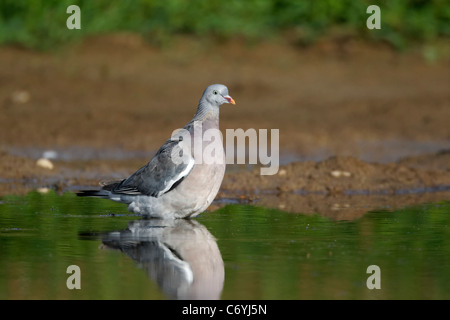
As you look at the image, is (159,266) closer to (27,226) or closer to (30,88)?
(27,226)

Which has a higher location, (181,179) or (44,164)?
(44,164)

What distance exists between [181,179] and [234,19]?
29.3 feet

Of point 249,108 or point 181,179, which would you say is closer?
point 181,179

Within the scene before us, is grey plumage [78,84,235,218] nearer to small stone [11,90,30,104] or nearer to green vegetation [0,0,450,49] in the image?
small stone [11,90,30,104]

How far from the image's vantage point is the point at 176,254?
6.66 meters

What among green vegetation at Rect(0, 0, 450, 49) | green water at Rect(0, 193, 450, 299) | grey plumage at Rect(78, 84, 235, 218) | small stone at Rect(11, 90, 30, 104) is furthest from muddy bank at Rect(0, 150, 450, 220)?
green vegetation at Rect(0, 0, 450, 49)

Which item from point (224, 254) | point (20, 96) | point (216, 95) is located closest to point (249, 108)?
point (20, 96)

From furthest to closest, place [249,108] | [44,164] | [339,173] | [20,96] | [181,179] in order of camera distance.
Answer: [249,108], [20,96], [44,164], [339,173], [181,179]

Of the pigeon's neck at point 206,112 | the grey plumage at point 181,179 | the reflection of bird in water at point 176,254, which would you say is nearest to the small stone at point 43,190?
the grey plumage at point 181,179

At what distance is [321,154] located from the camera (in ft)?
41.5

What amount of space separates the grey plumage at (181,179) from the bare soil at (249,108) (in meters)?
1.84

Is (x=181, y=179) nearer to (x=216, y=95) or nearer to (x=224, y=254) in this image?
(x=216, y=95)

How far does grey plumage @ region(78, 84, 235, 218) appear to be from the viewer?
Answer: 7887 millimetres
